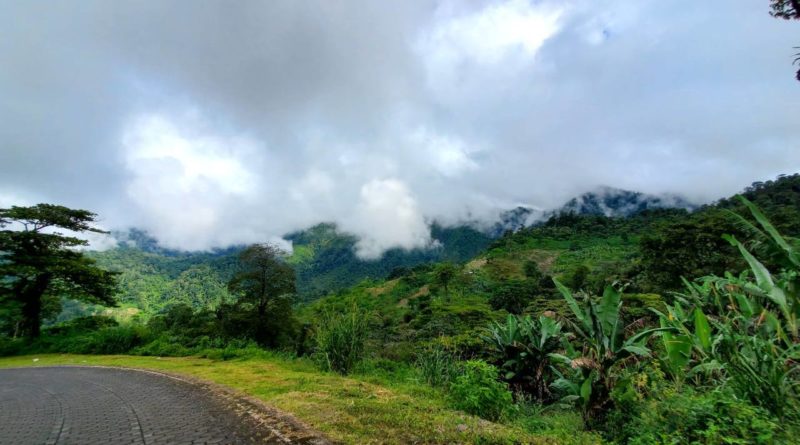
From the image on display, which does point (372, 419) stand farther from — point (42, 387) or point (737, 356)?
point (42, 387)

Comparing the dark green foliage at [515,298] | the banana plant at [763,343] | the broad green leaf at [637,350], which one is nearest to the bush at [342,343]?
the broad green leaf at [637,350]

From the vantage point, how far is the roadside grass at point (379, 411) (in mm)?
4461

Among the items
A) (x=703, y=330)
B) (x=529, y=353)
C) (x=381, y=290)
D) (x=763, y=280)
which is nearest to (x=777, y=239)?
(x=763, y=280)

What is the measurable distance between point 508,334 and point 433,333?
1301 centimetres

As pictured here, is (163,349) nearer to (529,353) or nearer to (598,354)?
(529,353)

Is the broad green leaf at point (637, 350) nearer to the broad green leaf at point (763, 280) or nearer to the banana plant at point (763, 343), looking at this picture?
the banana plant at point (763, 343)

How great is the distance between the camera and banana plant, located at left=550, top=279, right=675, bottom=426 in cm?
487

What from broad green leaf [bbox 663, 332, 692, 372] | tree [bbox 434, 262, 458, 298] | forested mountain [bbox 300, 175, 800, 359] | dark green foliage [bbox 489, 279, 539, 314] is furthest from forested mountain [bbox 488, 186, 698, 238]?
broad green leaf [bbox 663, 332, 692, 372]

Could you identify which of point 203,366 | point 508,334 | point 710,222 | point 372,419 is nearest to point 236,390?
point 372,419

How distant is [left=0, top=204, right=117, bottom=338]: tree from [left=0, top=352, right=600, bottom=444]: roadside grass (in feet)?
53.9

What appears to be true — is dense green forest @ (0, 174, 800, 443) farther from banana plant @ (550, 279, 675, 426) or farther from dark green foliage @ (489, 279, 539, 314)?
dark green foliage @ (489, 279, 539, 314)

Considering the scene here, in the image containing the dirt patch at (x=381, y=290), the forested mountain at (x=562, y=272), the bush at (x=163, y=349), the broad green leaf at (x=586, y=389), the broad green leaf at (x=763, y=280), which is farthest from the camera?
the dirt patch at (x=381, y=290)

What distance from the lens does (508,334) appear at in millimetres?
7602

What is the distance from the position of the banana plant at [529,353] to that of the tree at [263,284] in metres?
15.4
